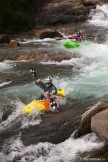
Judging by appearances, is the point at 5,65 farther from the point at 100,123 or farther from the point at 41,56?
the point at 100,123

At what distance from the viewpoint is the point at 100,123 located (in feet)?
28.5

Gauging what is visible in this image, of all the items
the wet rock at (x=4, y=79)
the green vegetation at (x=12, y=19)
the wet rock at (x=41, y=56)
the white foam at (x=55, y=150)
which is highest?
the green vegetation at (x=12, y=19)

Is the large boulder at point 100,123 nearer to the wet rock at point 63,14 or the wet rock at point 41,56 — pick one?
the wet rock at point 41,56

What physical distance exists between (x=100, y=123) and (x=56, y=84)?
646cm

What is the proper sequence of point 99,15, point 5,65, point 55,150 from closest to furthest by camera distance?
1. point 55,150
2. point 5,65
3. point 99,15

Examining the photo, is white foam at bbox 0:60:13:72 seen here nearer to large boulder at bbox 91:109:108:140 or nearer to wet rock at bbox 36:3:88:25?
large boulder at bbox 91:109:108:140

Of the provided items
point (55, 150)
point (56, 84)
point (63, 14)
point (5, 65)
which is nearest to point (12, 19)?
point (63, 14)

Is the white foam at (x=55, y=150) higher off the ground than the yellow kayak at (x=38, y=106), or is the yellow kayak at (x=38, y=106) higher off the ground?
the yellow kayak at (x=38, y=106)

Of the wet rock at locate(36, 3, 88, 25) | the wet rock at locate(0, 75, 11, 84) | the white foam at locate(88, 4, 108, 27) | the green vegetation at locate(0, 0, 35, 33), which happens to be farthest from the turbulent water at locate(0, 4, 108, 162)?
the wet rock at locate(36, 3, 88, 25)

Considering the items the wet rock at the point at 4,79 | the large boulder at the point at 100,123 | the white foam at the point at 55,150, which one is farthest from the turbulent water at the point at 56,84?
the large boulder at the point at 100,123

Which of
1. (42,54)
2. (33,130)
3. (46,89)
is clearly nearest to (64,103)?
(46,89)

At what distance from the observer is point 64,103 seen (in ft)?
40.6

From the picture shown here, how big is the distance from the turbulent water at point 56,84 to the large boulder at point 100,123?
0.33 metres

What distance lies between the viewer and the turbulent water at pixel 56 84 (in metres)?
8.79
